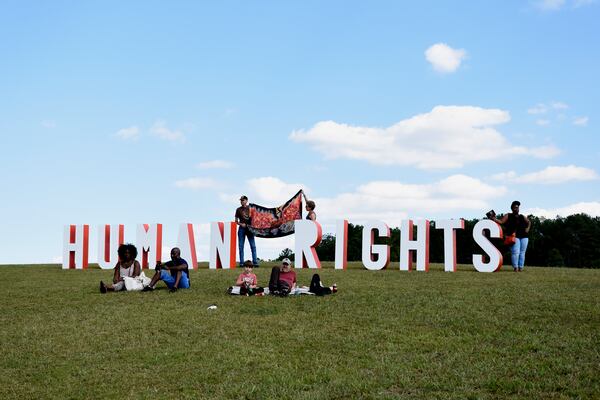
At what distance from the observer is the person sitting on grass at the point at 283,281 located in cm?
1833

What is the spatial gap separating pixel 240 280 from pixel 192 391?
8.45 meters

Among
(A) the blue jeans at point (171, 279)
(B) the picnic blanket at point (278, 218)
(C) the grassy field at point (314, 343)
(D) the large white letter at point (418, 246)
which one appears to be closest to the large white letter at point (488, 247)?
(D) the large white letter at point (418, 246)

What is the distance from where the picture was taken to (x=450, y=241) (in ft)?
85.4

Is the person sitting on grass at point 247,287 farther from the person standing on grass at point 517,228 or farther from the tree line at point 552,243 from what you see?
the tree line at point 552,243

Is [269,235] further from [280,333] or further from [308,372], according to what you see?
[308,372]

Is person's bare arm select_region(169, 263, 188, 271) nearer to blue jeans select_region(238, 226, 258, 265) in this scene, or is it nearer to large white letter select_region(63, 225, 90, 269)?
blue jeans select_region(238, 226, 258, 265)

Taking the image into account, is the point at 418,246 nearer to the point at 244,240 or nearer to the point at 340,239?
the point at 340,239

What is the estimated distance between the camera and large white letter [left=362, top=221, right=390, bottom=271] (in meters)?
26.5

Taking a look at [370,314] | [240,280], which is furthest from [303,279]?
[370,314]

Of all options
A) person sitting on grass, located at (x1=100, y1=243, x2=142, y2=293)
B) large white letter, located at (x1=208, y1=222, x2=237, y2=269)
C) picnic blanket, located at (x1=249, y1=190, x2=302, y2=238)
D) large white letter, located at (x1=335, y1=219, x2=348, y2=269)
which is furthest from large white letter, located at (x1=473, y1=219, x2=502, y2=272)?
person sitting on grass, located at (x1=100, y1=243, x2=142, y2=293)

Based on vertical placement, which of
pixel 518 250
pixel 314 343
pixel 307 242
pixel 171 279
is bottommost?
pixel 314 343

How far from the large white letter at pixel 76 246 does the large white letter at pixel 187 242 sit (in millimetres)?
6167

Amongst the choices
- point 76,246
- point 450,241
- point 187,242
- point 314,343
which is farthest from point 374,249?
point 76,246

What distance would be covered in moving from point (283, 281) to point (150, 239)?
13.0 metres
